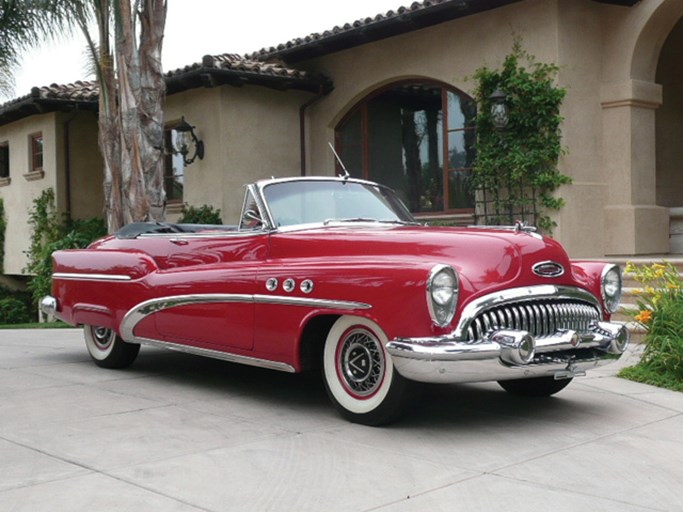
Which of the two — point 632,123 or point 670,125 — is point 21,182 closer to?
point 632,123

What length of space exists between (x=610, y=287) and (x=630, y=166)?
A: 247 inches

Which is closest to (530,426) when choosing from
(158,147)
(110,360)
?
(110,360)

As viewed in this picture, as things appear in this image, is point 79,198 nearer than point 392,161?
No

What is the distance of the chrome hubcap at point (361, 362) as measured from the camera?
497cm

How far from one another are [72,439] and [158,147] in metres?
Answer: 7.05

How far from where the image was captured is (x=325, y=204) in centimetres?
616

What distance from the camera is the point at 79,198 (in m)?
17.3

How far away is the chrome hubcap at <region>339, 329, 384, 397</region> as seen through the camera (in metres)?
4.97

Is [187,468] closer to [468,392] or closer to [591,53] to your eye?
[468,392]

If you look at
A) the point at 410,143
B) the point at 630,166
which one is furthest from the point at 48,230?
the point at 630,166

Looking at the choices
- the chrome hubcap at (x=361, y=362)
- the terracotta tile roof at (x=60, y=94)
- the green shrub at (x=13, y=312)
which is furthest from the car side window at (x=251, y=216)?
the green shrub at (x=13, y=312)

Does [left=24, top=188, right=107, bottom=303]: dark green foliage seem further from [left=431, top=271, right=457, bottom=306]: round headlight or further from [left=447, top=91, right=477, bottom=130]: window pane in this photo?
[left=431, top=271, right=457, bottom=306]: round headlight

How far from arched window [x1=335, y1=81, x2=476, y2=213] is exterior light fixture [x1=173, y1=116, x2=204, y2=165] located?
7.73 ft

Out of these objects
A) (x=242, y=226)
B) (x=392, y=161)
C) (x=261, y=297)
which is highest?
(x=392, y=161)
